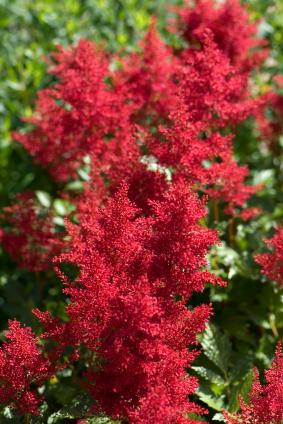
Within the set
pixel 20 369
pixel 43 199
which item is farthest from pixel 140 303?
pixel 43 199

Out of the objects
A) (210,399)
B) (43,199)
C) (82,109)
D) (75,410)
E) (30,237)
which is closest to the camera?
(75,410)

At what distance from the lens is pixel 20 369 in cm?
207

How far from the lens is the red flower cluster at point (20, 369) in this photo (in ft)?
6.77

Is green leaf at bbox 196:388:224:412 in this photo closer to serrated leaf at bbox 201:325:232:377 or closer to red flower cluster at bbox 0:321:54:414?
serrated leaf at bbox 201:325:232:377

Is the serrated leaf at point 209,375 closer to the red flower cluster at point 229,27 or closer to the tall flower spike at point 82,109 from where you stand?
the tall flower spike at point 82,109

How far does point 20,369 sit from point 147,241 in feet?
1.99

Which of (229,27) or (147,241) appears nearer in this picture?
(147,241)

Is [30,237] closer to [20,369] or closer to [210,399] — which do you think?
[20,369]

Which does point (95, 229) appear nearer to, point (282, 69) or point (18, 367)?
point (18, 367)

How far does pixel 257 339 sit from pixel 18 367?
1.44 meters

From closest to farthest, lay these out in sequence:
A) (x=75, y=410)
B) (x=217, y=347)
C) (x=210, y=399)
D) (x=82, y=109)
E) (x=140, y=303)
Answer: (x=140, y=303), (x=75, y=410), (x=210, y=399), (x=217, y=347), (x=82, y=109)

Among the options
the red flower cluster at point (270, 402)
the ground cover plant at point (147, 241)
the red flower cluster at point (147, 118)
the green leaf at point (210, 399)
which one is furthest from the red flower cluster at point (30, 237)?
the red flower cluster at point (270, 402)

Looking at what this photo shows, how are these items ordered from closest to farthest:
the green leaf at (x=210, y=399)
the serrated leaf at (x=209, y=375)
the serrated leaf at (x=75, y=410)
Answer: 1. the serrated leaf at (x=75, y=410)
2. the green leaf at (x=210, y=399)
3. the serrated leaf at (x=209, y=375)

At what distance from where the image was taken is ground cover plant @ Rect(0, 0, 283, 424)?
2.00 m
